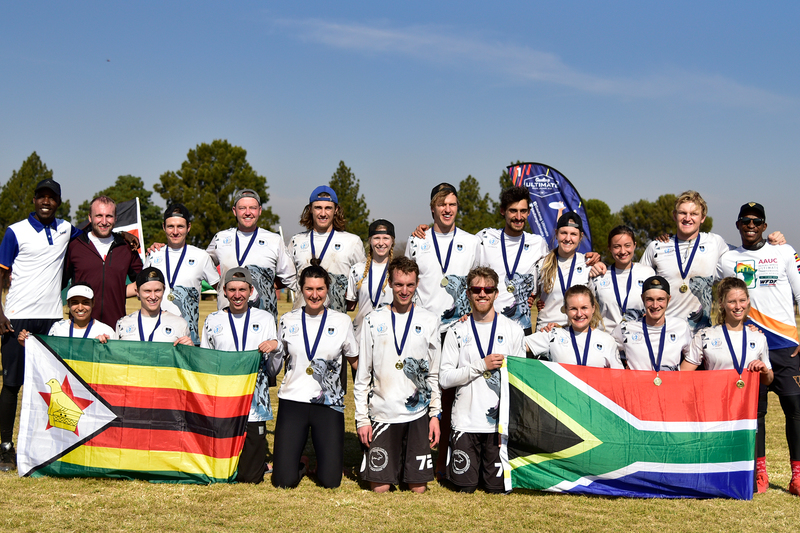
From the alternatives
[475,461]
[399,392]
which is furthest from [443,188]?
[475,461]

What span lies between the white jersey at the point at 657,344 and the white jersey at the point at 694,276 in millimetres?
475

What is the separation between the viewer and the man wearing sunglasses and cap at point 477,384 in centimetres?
574

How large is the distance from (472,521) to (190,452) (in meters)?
2.71

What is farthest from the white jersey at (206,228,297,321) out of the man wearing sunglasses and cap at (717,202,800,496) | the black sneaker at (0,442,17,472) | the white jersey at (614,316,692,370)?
the man wearing sunglasses and cap at (717,202,800,496)

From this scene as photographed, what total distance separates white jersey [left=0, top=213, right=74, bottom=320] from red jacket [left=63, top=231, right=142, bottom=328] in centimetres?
19

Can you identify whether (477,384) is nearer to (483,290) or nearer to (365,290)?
(483,290)

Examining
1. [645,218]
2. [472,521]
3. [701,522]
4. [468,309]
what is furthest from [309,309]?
[645,218]

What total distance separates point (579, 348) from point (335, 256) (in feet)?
9.22

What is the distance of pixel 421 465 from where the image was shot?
18.8ft

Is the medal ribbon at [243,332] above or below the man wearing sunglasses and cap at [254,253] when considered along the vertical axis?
below

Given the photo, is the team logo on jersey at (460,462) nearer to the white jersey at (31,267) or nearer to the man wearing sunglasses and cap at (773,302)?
the man wearing sunglasses and cap at (773,302)

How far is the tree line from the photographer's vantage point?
51375 mm

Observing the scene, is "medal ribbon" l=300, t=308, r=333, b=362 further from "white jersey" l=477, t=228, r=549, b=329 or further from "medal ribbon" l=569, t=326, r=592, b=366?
"medal ribbon" l=569, t=326, r=592, b=366

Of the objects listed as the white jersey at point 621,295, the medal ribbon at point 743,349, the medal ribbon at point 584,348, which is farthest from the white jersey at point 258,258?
the medal ribbon at point 743,349
